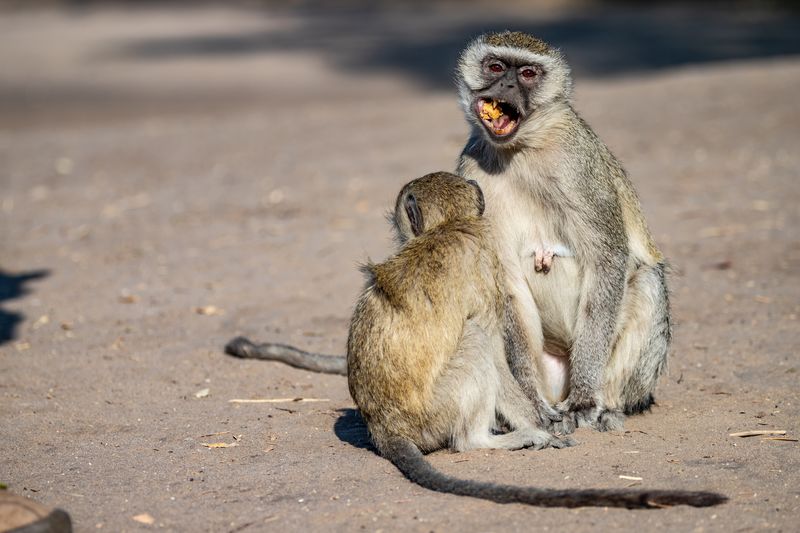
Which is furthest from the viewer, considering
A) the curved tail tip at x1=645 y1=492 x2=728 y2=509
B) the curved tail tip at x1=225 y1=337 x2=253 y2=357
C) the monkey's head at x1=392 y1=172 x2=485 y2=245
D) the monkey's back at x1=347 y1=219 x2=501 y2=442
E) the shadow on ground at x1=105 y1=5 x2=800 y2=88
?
the shadow on ground at x1=105 y1=5 x2=800 y2=88

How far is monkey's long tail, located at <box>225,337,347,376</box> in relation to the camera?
22.2 feet

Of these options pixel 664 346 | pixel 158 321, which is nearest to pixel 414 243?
pixel 664 346

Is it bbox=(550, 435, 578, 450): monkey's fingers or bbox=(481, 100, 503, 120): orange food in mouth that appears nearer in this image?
bbox=(550, 435, 578, 450): monkey's fingers

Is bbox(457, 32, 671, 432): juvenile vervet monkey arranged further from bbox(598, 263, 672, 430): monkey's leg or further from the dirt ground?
the dirt ground

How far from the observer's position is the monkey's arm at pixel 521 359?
567 centimetres

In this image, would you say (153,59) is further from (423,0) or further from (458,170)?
(458,170)

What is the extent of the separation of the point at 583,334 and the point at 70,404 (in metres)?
2.92

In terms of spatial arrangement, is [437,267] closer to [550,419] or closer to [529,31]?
[550,419]

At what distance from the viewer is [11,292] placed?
9023mm

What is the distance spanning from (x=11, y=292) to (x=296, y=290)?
2.35 metres

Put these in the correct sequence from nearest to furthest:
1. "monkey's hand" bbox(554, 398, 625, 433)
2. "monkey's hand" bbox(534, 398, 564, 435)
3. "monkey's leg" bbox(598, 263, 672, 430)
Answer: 1. "monkey's hand" bbox(534, 398, 564, 435)
2. "monkey's hand" bbox(554, 398, 625, 433)
3. "monkey's leg" bbox(598, 263, 672, 430)

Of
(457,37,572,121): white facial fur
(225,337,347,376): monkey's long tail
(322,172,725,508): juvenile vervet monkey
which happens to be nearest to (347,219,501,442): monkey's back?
(322,172,725,508): juvenile vervet monkey

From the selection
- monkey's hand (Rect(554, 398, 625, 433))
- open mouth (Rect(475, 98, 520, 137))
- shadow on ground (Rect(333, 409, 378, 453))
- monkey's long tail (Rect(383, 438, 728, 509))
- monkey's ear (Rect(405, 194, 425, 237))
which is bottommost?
shadow on ground (Rect(333, 409, 378, 453))

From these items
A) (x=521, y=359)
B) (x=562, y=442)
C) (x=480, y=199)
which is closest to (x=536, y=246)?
(x=480, y=199)
